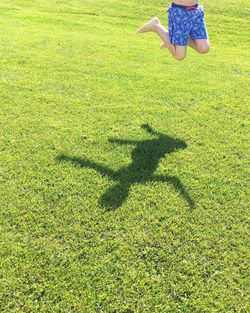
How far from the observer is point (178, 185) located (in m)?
5.73

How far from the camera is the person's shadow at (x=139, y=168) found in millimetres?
5418

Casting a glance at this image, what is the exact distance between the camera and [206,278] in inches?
173

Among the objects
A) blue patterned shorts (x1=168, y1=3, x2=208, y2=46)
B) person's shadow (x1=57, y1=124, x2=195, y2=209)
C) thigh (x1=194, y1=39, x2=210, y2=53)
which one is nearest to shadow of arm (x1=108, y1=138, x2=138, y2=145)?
person's shadow (x1=57, y1=124, x2=195, y2=209)

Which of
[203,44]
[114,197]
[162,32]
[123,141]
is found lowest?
[114,197]

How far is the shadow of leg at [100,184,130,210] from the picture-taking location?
5242 millimetres

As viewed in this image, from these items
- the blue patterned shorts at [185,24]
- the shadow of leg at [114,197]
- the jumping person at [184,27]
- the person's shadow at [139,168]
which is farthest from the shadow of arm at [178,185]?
the blue patterned shorts at [185,24]

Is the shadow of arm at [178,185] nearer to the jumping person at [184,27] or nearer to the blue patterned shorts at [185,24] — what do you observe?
the jumping person at [184,27]

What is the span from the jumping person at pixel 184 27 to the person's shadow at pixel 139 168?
5.84ft

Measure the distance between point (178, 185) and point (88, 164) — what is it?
4.79 ft

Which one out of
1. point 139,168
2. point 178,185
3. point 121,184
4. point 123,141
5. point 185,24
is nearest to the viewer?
point 121,184

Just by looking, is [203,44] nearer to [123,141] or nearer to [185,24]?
[185,24]

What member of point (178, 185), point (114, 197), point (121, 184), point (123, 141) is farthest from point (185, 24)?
point (114, 197)

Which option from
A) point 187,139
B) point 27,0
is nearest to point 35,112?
point 187,139

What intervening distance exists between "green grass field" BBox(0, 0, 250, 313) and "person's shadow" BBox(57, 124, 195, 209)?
2 cm
